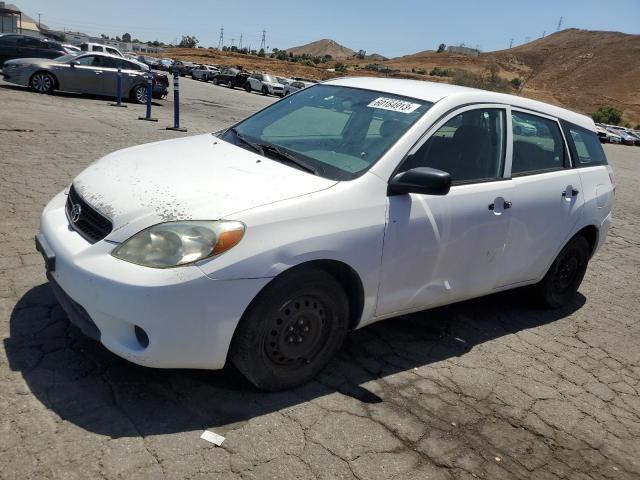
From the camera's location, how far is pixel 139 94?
17.9 meters

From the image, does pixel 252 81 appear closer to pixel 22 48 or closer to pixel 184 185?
pixel 22 48

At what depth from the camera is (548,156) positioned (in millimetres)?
4496

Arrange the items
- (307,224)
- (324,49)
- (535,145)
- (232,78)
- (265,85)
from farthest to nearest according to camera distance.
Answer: (324,49)
(232,78)
(265,85)
(535,145)
(307,224)

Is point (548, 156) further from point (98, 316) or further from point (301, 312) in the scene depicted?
point (98, 316)

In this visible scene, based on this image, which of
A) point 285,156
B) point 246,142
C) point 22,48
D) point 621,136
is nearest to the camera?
point 285,156

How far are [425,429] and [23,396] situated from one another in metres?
2.06

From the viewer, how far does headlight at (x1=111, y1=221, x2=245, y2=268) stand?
2.69m

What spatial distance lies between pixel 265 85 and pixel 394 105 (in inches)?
1460

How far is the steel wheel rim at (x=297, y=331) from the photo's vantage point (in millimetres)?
2994

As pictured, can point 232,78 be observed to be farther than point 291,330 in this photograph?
Yes

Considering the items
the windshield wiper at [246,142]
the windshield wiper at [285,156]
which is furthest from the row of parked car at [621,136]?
the windshield wiper at [285,156]

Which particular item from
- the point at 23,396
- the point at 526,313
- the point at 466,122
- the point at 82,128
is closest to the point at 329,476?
the point at 23,396

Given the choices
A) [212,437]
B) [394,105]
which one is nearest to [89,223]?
[212,437]

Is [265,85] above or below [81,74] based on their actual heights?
below
